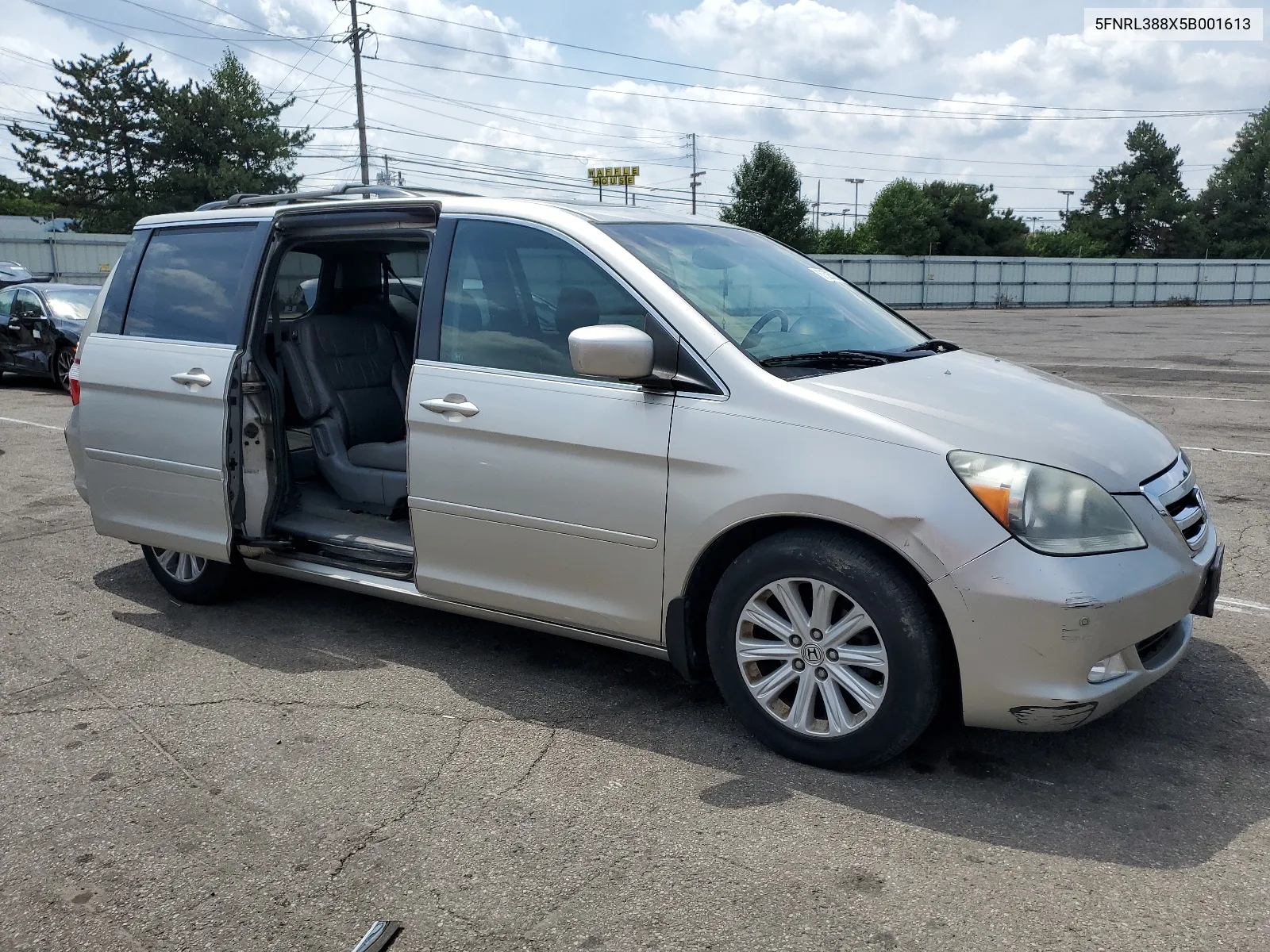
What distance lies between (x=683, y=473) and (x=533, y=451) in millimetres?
614

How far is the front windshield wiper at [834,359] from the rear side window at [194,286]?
8.25 feet

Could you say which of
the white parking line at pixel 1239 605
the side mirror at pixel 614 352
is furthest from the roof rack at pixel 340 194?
the white parking line at pixel 1239 605

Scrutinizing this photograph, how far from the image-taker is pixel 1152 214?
74688 mm

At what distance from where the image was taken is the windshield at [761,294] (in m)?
3.78

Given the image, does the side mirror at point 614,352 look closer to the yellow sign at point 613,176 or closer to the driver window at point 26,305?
the driver window at point 26,305

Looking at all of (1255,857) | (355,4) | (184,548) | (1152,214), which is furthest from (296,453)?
(1152,214)

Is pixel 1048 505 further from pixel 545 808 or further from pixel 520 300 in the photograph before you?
pixel 520 300

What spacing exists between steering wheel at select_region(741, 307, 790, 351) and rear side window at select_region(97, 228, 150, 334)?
3.16 m

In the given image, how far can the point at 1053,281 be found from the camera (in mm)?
45781

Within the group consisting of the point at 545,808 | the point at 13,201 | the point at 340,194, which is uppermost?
the point at 13,201

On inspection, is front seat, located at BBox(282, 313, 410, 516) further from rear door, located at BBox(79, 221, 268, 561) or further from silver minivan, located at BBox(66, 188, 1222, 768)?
rear door, located at BBox(79, 221, 268, 561)

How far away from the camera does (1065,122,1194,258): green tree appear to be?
74375 millimetres

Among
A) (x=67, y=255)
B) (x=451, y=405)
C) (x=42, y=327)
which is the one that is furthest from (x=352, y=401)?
(x=67, y=255)

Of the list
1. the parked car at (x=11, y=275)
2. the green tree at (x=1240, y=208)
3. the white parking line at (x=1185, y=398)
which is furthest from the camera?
the green tree at (x=1240, y=208)
